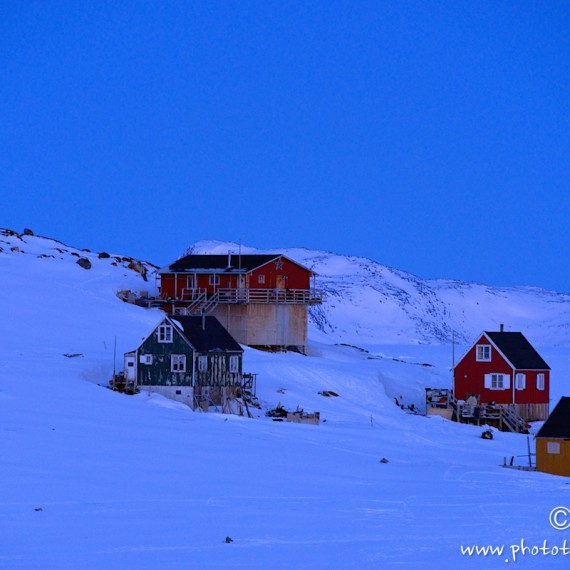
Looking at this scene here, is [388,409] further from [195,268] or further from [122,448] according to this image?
[122,448]

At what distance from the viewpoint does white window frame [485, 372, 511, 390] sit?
66750mm

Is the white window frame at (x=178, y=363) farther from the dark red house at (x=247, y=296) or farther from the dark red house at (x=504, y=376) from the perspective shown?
the dark red house at (x=247, y=296)

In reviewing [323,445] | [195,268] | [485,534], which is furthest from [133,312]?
[485,534]

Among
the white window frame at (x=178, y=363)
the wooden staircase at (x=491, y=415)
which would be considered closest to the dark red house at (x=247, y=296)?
the wooden staircase at (x=491, y=415)

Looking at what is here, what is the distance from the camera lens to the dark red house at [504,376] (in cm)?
6669

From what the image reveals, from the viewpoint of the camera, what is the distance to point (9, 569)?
76.5 ft

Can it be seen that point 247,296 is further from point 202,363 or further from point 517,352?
point 202,363

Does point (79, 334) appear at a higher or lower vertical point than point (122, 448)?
higher

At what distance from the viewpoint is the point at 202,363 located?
189 ft

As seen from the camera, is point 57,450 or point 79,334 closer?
point 57,450

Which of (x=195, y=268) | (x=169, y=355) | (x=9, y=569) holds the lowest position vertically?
(x=9, y=569)

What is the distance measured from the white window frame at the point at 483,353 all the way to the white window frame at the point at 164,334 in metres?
19.8

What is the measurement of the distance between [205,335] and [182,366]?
9.60 feet

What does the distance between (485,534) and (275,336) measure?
176 feet
